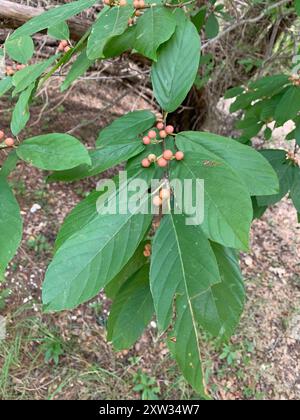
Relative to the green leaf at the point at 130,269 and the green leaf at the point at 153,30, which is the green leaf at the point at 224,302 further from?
the green leaf at the point at 153,30

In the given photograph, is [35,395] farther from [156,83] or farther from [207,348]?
[156,83]

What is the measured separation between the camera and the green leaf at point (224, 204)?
0.57 meters

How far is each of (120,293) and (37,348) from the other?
47.9 inches

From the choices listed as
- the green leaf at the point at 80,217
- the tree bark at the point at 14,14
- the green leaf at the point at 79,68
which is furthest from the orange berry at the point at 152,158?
the tree bark at the point at 14,14

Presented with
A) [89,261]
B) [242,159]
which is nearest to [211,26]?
[242,159]

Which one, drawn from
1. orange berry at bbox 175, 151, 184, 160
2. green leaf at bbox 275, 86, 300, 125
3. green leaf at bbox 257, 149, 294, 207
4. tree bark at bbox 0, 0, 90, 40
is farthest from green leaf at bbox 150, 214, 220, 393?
tree bark at bbox 0, 0, 90, 40

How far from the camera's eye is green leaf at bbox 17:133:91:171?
2.13 ft

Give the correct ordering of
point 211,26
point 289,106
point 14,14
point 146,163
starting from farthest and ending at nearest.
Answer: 1. point 211,26
2. point 14,14
3. point 289,106
4. point 146,163

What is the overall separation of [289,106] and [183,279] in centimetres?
87

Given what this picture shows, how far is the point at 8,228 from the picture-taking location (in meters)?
0.67

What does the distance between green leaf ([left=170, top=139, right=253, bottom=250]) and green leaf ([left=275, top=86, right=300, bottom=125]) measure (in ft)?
2.30

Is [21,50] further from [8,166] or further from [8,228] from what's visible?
[8,228]

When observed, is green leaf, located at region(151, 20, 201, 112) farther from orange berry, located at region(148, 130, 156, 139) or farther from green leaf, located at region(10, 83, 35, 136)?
green leaf, located at region(10, 83, 35, 136)

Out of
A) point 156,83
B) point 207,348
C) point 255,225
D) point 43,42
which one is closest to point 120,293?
point 156,83
